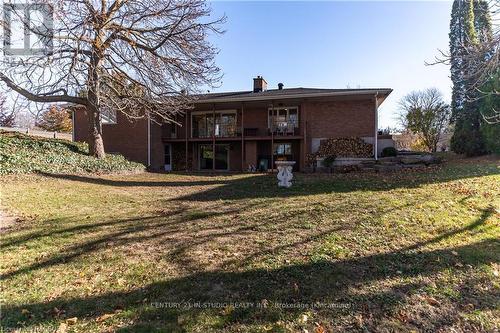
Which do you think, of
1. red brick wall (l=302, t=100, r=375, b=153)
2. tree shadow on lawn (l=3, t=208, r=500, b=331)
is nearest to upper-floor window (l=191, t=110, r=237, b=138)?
red brick wall (l=302, t=100, r=375, b=153)

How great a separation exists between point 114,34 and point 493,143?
21581mm

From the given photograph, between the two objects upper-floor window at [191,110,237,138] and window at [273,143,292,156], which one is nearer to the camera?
window at [273,143,292,156]

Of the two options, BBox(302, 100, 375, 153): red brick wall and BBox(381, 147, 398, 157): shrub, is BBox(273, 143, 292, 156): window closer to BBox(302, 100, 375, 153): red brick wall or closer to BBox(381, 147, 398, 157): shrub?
BBox(302, 100, 375, 153): red brick wall

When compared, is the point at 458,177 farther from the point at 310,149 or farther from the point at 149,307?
the point at 149,307

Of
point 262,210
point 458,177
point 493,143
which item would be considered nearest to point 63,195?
point 262,210

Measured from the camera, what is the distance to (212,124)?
2258 cm

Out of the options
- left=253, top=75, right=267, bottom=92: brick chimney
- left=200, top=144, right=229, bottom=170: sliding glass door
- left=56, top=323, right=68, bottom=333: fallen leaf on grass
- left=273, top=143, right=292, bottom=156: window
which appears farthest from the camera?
left=253, top=75, right=267, bottom=92: brick chimney

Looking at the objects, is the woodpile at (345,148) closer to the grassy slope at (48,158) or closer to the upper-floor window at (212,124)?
the upper-floor window at (212,124)

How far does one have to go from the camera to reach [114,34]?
48.7ft

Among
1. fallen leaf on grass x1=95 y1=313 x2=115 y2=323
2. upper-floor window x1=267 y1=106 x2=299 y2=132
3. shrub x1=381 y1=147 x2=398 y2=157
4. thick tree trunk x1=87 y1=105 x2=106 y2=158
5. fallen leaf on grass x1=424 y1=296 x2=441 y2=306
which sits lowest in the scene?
fallen leaf on grass x1=424 y1=296 x2=441 y2=306

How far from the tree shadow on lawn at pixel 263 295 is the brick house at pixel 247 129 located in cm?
1435

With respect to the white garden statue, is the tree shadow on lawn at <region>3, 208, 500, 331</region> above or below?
below

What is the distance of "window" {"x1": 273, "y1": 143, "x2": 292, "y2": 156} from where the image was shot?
826 inches

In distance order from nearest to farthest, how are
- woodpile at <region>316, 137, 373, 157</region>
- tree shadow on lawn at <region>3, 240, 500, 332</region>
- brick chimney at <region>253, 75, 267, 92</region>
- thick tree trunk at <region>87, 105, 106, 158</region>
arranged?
tree shadow on lawn at <region>3, 240, 500, 332</region> < thick tree trunk at <region>87, 105, 106, 158</region> < woodpile at <region>316, 137, 373, 157</region> < brick chimney at <region>253, 75, 267, 92</region>
